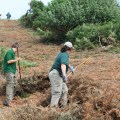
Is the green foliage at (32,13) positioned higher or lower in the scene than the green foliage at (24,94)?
higher

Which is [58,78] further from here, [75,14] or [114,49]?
[75,14]

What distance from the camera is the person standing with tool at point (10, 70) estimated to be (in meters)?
12.6

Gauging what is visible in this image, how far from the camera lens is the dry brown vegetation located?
10.1m

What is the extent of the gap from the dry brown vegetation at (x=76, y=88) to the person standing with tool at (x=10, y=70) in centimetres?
32

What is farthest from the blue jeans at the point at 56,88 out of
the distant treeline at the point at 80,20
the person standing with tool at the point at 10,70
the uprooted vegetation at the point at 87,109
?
the distant treeline at the point at 80,20

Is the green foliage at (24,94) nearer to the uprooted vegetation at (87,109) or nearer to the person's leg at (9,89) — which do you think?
the person's leg at (9,89)

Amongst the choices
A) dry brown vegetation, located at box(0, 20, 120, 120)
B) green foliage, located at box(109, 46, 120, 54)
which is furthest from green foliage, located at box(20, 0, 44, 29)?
green foliage, located at box(109, 46, 120, 54)

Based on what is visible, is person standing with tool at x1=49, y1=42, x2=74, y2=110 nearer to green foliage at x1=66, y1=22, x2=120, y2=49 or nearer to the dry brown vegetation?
the dry brown vegetation

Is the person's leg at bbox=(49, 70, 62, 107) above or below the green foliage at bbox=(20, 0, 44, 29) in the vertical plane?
below

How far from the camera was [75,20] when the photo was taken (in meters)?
25.0

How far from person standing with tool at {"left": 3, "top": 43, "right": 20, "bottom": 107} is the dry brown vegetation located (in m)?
0.32

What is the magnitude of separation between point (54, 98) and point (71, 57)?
904cm

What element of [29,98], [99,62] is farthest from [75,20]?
[29,98]

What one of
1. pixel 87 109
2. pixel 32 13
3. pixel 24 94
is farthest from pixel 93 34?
pixel 32 13
